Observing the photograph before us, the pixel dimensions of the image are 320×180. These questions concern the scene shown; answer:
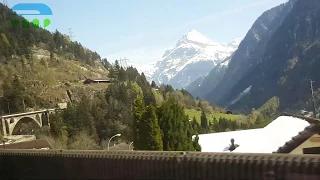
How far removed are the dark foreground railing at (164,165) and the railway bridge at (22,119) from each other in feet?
357

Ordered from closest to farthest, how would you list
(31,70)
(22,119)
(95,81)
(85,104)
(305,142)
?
1. (305,142)
2. (85,104)
3. (22,119)
4. (31,70)
5. (95,81)

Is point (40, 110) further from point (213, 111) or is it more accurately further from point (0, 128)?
point (213, 111)

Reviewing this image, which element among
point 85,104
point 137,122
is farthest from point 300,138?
point 85,104

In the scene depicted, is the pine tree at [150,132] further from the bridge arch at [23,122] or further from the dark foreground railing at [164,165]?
the bridge arch at [23,122]

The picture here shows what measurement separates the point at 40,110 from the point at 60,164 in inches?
4831

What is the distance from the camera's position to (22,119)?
399 ft

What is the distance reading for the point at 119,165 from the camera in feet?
26.1

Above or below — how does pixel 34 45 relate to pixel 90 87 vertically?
above

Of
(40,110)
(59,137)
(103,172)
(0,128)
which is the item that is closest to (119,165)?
(103,172)

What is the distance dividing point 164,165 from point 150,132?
92.6ft

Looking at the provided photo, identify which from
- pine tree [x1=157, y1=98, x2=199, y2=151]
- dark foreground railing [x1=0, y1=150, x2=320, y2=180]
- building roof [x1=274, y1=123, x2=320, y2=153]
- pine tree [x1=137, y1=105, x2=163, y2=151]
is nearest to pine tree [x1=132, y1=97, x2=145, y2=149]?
pine tree [x1=137, y1=105, x2=163, y2=151]

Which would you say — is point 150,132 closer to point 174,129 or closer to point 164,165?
point 174,129

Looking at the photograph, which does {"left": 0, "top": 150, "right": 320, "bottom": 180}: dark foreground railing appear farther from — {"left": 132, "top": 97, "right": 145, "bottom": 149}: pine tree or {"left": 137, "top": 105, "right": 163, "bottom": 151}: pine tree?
{"left": 132, "top": 97, "right": 145, "bottom": 149}: pine tree

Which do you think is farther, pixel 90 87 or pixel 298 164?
pixel 90 87
